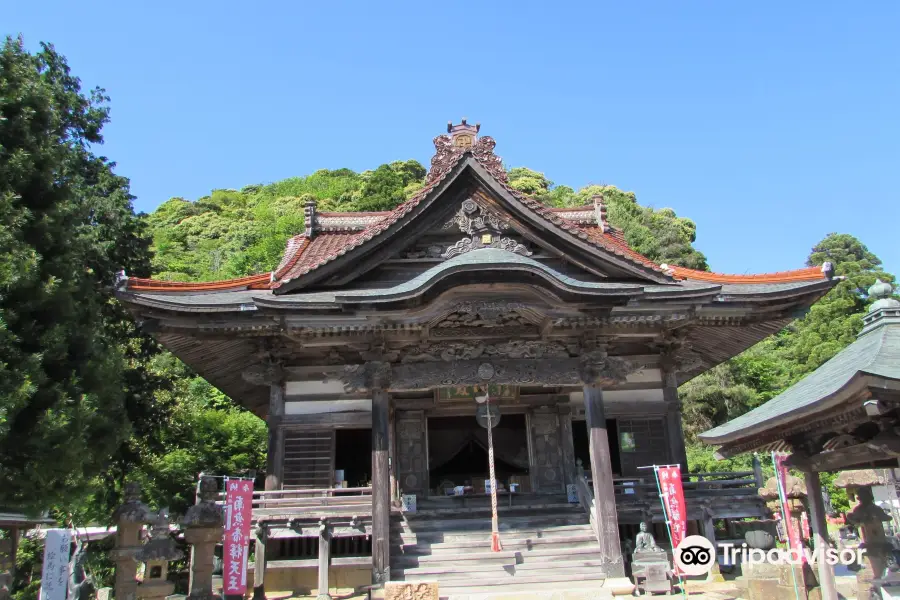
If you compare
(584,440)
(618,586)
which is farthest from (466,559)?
(584,440)

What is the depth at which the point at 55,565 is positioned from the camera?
9.56 meters

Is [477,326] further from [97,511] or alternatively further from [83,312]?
[97,511]

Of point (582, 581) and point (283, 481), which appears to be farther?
point (283, 481)

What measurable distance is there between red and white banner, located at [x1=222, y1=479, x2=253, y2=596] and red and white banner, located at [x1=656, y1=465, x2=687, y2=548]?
6917 millimetres

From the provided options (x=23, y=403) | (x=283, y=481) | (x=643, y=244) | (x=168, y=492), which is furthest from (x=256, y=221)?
(x=23, y=403)

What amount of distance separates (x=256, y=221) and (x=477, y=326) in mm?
51082

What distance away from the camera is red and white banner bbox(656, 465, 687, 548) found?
413 inches

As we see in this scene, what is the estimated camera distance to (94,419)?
9328 millimetres

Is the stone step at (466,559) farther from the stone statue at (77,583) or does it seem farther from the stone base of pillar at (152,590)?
the stone statue at (77,583)

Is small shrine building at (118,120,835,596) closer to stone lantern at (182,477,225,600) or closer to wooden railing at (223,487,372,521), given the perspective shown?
wooden railing at (223,487,372,521)

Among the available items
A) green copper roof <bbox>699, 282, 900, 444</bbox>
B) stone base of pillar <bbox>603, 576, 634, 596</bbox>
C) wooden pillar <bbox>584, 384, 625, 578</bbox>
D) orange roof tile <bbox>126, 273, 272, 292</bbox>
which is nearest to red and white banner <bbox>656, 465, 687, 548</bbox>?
wooden pillar <bbox>584, 384, 625, 578</bbox>

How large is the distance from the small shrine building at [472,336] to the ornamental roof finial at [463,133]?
0.03 m

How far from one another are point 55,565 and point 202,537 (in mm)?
3318

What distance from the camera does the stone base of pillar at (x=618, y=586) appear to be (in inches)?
380
